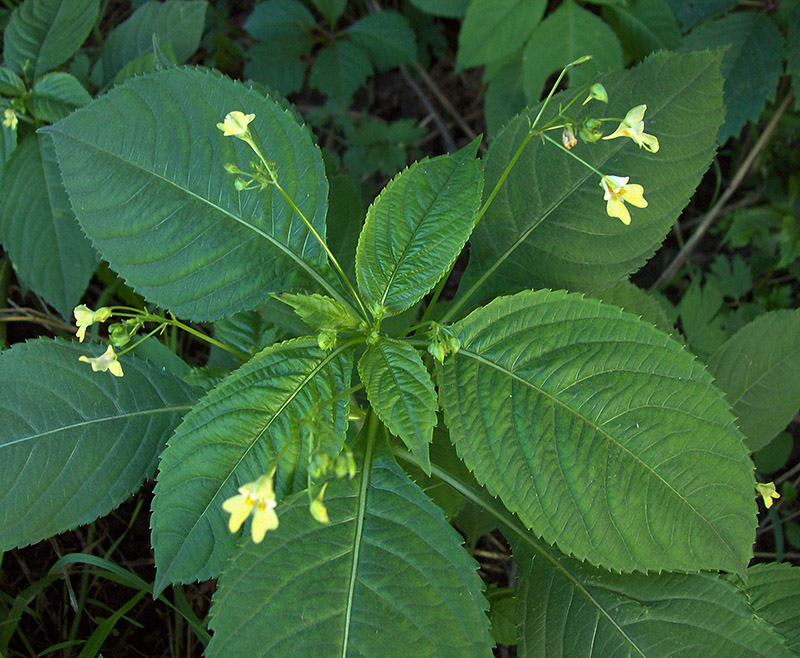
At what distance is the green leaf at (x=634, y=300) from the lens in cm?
197

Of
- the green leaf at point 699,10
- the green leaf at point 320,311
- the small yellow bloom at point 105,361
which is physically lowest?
the small yellow bloom at point 105,361

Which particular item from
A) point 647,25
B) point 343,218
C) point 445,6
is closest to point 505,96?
point 445,6

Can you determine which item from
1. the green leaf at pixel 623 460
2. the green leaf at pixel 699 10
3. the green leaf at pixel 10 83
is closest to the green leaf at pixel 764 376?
the green leaf at pixel 623 460

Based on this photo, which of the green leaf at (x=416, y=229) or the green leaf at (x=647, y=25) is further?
the green leaf at (x=647, y=25)

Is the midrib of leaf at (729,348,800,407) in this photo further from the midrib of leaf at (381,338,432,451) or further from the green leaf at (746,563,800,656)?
the midrib of leaf at (381,338,432,451)

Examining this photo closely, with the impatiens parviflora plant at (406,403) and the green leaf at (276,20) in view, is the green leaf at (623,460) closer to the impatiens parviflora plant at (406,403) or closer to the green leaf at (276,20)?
the impatiens parviflora plant at (406,403)

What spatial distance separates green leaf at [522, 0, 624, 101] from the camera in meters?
2.45

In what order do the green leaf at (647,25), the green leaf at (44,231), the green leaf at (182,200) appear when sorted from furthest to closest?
the green leaf at (647,25) < the green leaf at (44,231) < the green leaf at (182,200)

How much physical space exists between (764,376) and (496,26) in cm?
164

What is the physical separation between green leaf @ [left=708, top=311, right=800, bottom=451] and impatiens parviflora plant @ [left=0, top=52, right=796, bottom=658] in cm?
60

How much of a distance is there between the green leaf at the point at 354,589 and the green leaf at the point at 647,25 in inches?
86.7

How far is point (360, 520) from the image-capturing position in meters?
1.42

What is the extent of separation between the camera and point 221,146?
63.2 inches

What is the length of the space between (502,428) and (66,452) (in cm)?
112
